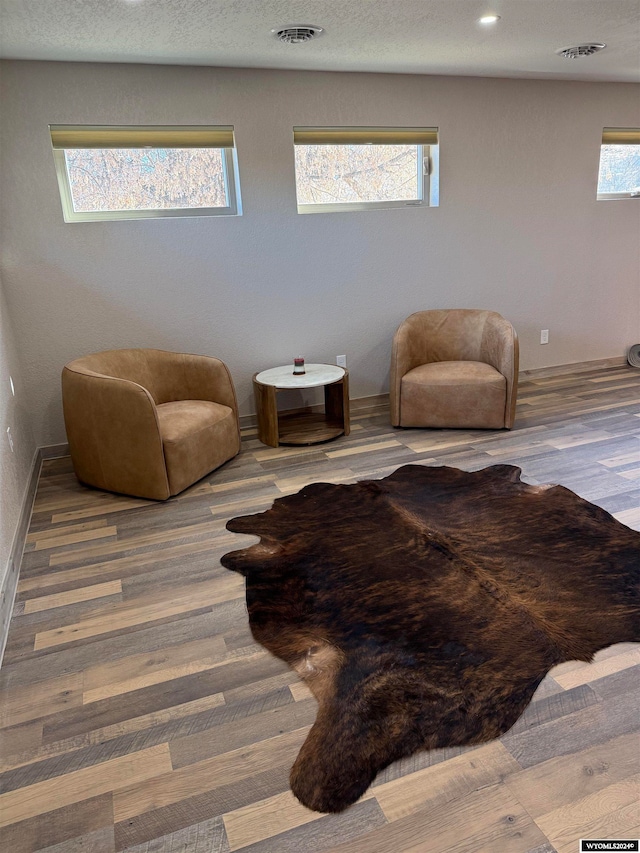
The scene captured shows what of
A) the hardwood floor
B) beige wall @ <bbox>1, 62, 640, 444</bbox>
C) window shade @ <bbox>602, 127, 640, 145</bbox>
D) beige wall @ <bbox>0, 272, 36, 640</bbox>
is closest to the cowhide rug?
the hardwood floor

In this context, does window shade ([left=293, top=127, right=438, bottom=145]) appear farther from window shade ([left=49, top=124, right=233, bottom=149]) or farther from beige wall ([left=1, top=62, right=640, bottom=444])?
window shade ([left=49, top=124, right=233, bottom=149])

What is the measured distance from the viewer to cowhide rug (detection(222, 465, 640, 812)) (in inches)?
73.2

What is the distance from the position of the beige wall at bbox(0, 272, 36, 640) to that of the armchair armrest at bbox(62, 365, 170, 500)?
307mm

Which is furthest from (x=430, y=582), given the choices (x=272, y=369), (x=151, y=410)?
(x=272, y=369)

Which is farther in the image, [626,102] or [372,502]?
[626,102]

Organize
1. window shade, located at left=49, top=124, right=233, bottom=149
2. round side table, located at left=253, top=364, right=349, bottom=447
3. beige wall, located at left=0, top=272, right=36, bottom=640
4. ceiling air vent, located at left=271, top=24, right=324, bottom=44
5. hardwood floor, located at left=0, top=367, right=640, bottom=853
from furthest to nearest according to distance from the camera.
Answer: round side table, located at left=253, top=364, right=349, bottom=447 < window shade, located at left=49, top=124, right=233, bottom=149 < ceiling air vent, located at left=271, top=24, right=324, bottom=44 < beige wall, located at left=0, top=272, right=36, bottom=640 < hardwood floor, located at left=0, top=367, right=640, bottom=853

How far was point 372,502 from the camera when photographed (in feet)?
10.8

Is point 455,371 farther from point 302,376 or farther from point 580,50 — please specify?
point 580,50

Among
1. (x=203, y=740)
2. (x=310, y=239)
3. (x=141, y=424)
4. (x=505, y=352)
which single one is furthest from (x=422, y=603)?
(x=310, y=239)

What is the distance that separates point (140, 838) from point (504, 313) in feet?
15.4

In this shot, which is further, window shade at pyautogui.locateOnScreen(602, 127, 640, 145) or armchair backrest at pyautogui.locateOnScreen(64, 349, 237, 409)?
window shade at pyautogui.locateOnScreen(602, 127, 640, 145)

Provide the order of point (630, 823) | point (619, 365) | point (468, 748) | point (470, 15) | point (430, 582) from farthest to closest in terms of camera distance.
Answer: point (619, 365) < point (470, 15) < point (430, 582) < point (468, 748) < point (630, 823)

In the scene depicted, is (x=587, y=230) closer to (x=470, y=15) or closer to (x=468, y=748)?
(x=470, y=15)

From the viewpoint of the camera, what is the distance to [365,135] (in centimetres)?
445
